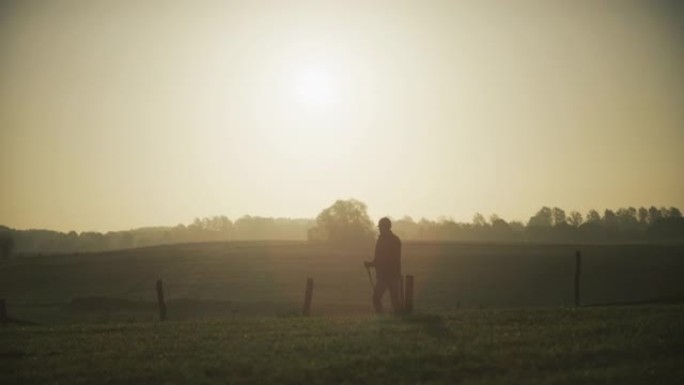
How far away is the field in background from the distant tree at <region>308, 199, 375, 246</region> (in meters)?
5.75

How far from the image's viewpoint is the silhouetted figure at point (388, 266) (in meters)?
20.4

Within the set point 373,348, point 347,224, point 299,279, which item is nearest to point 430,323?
point 373,348

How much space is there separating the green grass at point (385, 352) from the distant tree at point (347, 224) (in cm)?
8768

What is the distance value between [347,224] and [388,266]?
87246 mm

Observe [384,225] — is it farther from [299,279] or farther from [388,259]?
[299,279]

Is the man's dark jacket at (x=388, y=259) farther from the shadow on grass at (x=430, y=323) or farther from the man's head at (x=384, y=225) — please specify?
the shadow on grass at (x=430, y=323)

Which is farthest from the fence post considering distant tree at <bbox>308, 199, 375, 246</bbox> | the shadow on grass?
distant tree at <bbox>308, 199, 375, 246</bbox>

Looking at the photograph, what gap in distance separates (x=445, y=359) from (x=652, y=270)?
5867 centimetres

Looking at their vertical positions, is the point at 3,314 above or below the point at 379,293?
below

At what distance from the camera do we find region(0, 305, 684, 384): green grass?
35.2ft

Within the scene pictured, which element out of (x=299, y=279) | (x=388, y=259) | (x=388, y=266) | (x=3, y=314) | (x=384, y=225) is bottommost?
(x=299, y=279)

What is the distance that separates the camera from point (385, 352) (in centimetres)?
1241

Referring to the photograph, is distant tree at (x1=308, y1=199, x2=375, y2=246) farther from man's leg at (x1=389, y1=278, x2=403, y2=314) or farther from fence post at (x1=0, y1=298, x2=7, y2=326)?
man's leg at (x1=389, y1=278, x2=403, y2=314)

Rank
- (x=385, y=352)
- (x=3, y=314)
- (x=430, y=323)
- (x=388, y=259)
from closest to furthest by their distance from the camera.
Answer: (x=385, y=352), (x=430, y=323), (x=388, y=259), (x=3, y=314)
